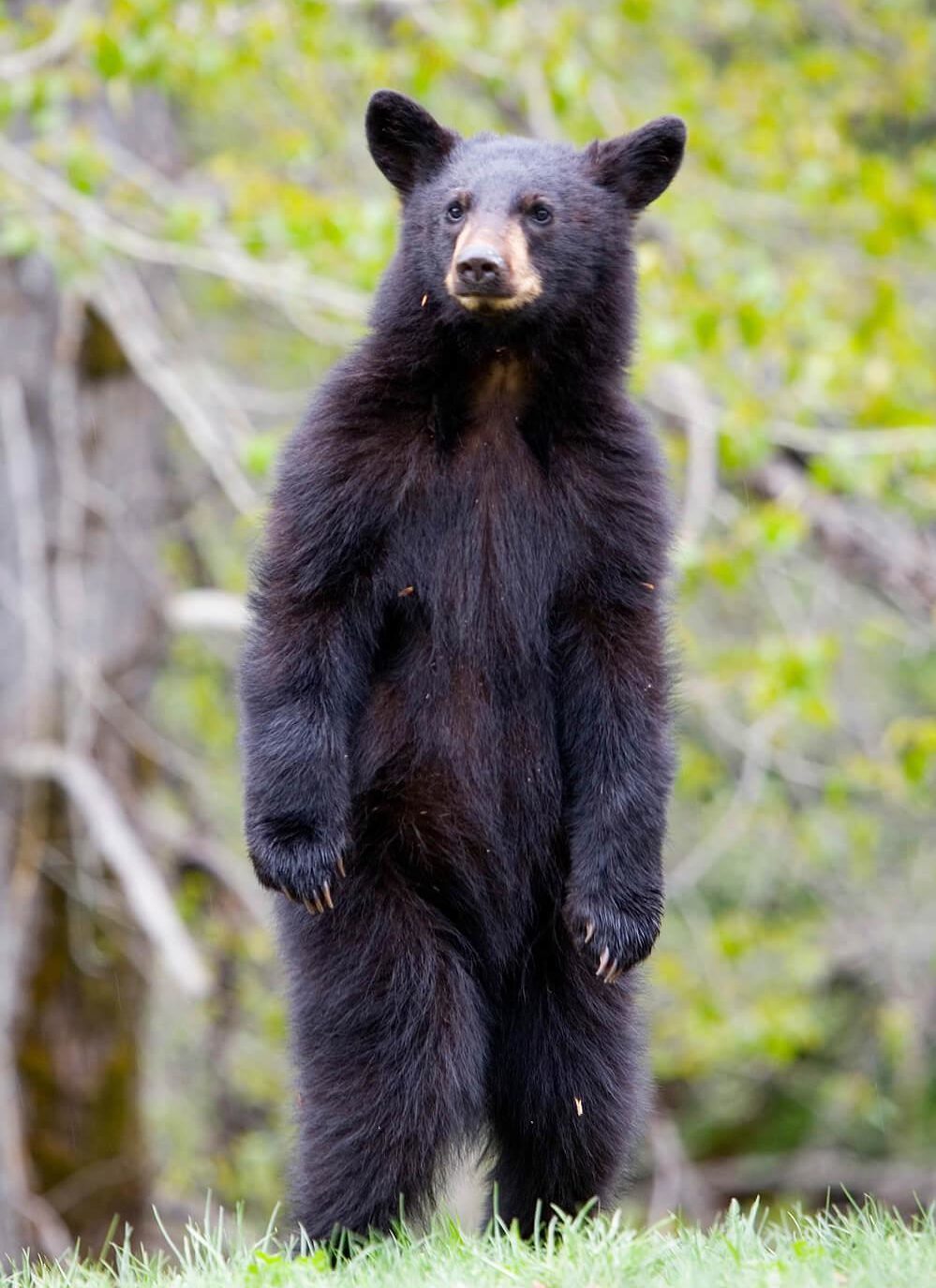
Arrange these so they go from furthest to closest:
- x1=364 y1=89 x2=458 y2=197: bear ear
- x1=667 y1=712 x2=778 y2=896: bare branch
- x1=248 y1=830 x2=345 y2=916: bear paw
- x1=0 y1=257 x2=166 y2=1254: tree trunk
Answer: x1=0 y1=257 x2=166 y2=1254: tree trunk → x1=667 y1=712 x2=778 y2=896: bare branch → x1=364 y1=89 x2=458 y2=197: bear ear → x1=248 y1=830 x2=345 y2=916: bear paw

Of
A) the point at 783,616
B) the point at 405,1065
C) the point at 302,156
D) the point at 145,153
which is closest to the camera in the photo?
the point at 405,1065

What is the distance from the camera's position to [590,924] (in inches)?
174

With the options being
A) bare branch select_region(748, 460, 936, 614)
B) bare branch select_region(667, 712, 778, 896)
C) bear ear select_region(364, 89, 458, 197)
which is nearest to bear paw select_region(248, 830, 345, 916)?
bear ear select_region(364, 89, 458, 197)

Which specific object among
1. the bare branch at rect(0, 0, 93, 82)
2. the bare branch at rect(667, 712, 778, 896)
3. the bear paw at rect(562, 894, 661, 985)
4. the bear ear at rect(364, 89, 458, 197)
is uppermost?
the bare branch at rect(0, 0, 93, 82)

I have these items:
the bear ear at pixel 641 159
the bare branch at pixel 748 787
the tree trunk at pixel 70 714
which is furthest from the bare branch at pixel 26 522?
the bear ear at pixel 641 159

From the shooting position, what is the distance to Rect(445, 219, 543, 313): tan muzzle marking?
14.9 ft

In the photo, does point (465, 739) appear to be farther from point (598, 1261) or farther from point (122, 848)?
point (122, 848)

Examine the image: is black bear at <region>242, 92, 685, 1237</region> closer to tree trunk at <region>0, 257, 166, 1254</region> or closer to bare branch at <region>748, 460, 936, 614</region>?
bare branch at <region>748, 460, 936, 614</region>

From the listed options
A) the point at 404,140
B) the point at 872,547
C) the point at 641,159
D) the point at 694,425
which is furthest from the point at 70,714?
the point at 641,159

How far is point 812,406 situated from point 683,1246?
206 inches

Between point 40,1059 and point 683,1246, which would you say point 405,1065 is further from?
point 40,1059

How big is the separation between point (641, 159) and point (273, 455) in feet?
6.04

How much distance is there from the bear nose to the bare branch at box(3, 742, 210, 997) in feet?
11.9

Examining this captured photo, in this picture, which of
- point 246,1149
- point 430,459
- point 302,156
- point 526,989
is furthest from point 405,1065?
point 246,1149
